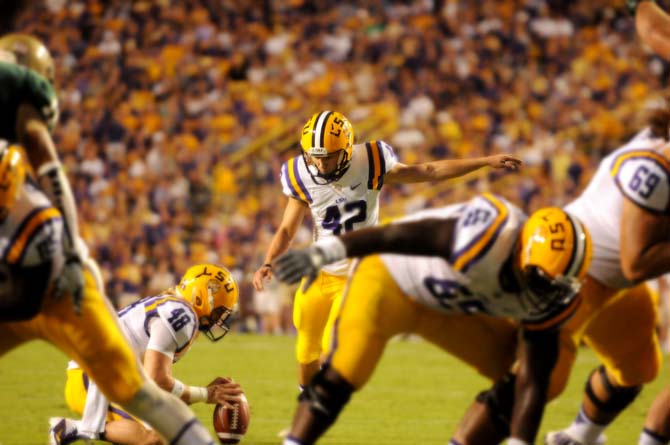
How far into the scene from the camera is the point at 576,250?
160 inches

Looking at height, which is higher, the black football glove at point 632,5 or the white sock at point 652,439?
the black football glove at point 632,5

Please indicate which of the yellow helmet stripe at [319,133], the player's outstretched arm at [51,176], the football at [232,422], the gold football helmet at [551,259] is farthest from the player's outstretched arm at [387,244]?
the yellow helmet stripe at [319,133]

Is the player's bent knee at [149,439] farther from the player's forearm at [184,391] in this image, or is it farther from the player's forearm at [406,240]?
the player's forearm at [406,240]

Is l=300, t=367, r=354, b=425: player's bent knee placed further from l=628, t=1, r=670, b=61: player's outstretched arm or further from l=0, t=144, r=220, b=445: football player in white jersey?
l=628, t=1, r=670, b=61: player's outstretched arm

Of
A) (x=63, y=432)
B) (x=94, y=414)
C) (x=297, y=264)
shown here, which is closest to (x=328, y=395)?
(x=297, y=264)

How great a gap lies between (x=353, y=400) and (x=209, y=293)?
2.66 metres

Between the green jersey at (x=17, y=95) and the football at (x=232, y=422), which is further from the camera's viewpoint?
the football at (x=232, y=422)

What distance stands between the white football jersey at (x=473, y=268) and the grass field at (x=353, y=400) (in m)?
2.21

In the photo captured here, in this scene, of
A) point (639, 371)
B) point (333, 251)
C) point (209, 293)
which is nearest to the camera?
point (333, 251)

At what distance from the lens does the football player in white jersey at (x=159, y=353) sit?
531cm

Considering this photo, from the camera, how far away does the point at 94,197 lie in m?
15.8

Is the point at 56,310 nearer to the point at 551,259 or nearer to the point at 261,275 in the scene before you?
the point at 551,259

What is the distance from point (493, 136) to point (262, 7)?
5.42 meters

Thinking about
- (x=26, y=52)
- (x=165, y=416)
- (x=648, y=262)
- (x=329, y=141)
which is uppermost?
(x=26, y=52)
